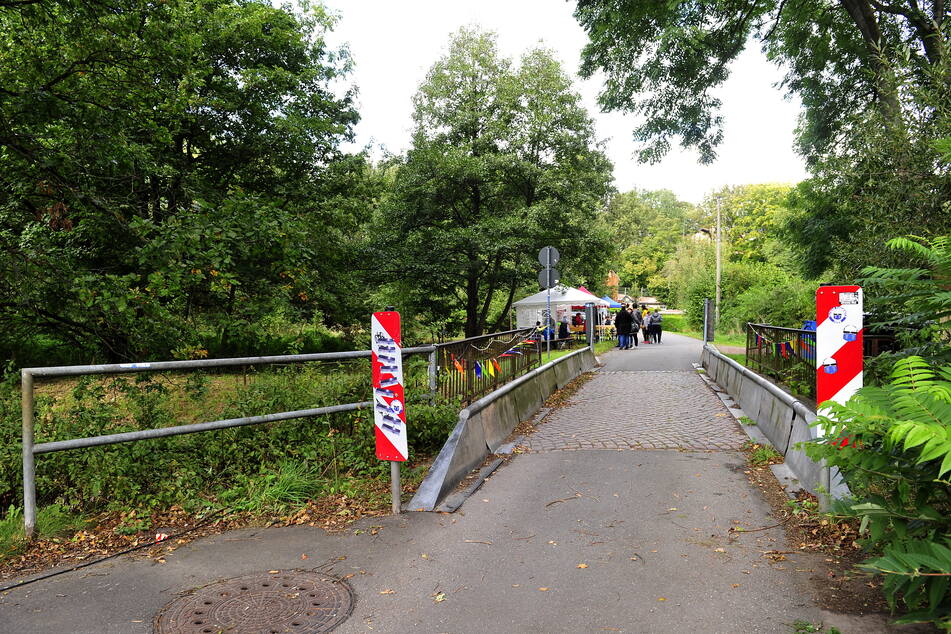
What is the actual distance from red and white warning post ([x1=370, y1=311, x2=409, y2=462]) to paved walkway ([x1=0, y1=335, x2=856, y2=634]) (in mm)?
612

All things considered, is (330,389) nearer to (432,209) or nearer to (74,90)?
(74,90)

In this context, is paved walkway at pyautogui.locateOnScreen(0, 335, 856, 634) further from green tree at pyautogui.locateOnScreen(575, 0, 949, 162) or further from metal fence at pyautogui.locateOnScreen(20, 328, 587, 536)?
green tree at pyautogui.locateOnScreen(575, 0, 949, 162)

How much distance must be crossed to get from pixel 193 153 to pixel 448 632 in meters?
17.5

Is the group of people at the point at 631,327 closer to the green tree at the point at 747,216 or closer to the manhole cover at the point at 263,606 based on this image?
the manhole cover at the point at 263,606

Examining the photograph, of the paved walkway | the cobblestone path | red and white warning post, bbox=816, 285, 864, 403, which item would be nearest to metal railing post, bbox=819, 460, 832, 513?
the paved walkway

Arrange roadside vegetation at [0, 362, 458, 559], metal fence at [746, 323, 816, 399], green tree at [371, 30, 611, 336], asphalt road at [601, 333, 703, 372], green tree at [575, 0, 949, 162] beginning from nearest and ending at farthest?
1. roadside vegetation at [0, 362, 458, 559]
2. metal fence at [746, 323, 816, 399]
3. green tree at [575, 0, 949, 162]
4. asphalt road at [601, 333, 703, 372]
5. green tree at [371, 30, 611, 336]

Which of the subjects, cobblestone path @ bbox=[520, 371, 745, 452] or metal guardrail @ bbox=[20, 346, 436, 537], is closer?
metal guardrail @ bbox=[20, 346, 436, 537]

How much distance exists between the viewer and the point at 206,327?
1087 centimetres

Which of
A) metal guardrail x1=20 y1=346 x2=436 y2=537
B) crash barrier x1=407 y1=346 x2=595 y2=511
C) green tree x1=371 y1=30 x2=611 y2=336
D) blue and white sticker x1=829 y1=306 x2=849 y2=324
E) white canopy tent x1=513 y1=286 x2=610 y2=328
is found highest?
green tree x1=371 y1=30 x2=611 y2=336

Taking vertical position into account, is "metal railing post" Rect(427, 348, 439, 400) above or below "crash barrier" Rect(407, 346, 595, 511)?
above

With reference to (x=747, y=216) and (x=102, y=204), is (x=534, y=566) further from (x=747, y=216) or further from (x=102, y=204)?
(x=747, y=216)

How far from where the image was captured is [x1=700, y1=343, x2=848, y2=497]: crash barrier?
15.9ft

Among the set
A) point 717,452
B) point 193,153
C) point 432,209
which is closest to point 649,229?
point 432,209

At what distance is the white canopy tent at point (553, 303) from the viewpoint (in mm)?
27969
